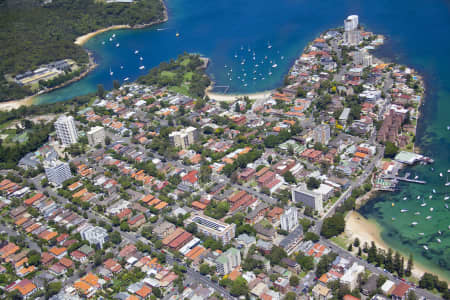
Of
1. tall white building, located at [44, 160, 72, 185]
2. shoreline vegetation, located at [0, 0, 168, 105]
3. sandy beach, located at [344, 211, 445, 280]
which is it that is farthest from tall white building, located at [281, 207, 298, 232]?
shoreline vegetation, located at [0, 0, 168, 105]

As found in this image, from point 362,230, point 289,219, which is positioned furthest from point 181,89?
point 362,230

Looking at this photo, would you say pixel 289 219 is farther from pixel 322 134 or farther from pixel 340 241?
pixel 322 134

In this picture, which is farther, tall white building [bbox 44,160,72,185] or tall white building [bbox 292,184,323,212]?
tall white building [bbox 44,160,72,185]

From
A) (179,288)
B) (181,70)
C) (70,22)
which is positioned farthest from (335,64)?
(70,22)

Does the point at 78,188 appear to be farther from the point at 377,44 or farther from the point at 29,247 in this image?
the point at 377,44

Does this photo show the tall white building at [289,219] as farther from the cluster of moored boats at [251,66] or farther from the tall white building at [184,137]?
the cluster of moored boats at [251,66]

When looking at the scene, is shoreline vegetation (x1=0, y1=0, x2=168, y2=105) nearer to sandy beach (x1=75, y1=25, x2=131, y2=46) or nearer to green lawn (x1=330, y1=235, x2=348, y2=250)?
sandy beach (x1=75, y1=25, x2=131, y2=46)
